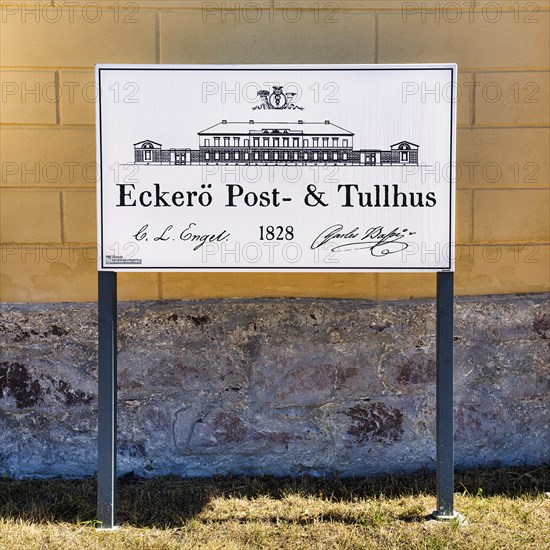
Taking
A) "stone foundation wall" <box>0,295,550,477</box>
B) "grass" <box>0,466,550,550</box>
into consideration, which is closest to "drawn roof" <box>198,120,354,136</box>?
"stone foundation wall" <box>0,295,550,477</box>

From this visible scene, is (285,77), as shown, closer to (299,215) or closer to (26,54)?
(299,215)

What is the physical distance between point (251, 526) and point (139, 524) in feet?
1.65

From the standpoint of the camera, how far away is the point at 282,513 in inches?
120

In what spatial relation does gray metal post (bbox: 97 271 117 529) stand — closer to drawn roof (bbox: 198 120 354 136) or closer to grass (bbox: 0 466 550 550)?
grass (bbox: 0 466 550 550)

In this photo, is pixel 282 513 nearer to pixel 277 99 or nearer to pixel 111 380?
pixel 111 380

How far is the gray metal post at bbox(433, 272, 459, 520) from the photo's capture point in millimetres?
2869

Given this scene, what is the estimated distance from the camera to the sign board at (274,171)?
2.83 metres

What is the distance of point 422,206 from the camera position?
9.34ft

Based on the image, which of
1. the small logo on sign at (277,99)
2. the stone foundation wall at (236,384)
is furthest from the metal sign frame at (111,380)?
the small logo on sign at (277,99)

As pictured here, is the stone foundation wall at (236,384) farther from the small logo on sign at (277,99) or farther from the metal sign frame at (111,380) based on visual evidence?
the small logo on sign at (277,99)

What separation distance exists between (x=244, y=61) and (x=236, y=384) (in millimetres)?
1659

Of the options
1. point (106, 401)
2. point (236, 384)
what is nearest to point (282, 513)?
point (236, 384)

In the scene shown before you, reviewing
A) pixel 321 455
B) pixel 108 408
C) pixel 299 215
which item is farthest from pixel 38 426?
pixel 299 215

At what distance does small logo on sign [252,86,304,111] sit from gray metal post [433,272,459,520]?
997 millimetres
